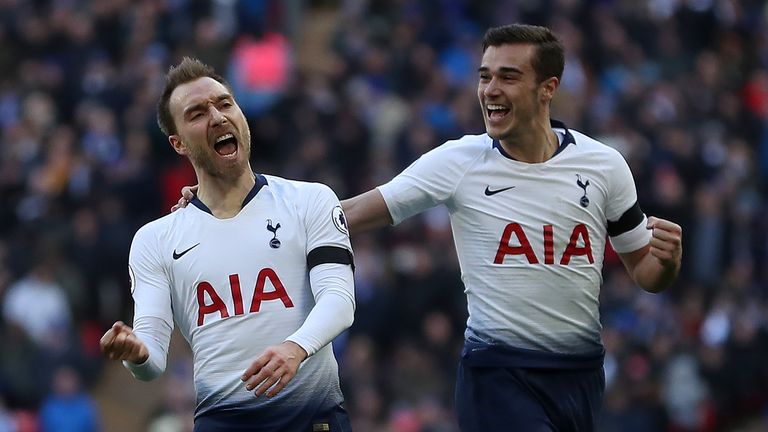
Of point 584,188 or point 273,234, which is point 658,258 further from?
point 273,234

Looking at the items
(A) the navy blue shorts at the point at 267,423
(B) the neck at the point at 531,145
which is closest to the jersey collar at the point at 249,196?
(A) the navy blue shorts at the point at 267,423

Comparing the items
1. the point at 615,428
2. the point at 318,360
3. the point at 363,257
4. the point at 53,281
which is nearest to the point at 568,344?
the point at 318,360

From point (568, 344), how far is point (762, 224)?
380 inches

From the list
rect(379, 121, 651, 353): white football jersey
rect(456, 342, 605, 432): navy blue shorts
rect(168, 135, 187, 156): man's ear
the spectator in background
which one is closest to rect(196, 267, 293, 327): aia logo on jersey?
rect(168, 135, 187, 156): man's ear

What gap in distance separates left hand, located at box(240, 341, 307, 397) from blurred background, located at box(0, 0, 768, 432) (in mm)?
8927

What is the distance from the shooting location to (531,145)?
806 cm

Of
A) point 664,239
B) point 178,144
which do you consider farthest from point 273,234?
point 664,239

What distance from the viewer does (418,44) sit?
20.3m

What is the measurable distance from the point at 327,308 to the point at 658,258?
5.85 feet

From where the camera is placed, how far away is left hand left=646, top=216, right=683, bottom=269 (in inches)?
304

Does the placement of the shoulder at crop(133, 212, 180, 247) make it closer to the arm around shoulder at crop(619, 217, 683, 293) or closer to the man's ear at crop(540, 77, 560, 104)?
the man's ear at crop(540, 77, 560, 104)

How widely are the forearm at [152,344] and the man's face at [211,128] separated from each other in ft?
2.51

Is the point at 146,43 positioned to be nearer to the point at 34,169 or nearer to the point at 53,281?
the point at 34,169

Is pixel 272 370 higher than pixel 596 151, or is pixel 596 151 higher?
pixel 596 151
